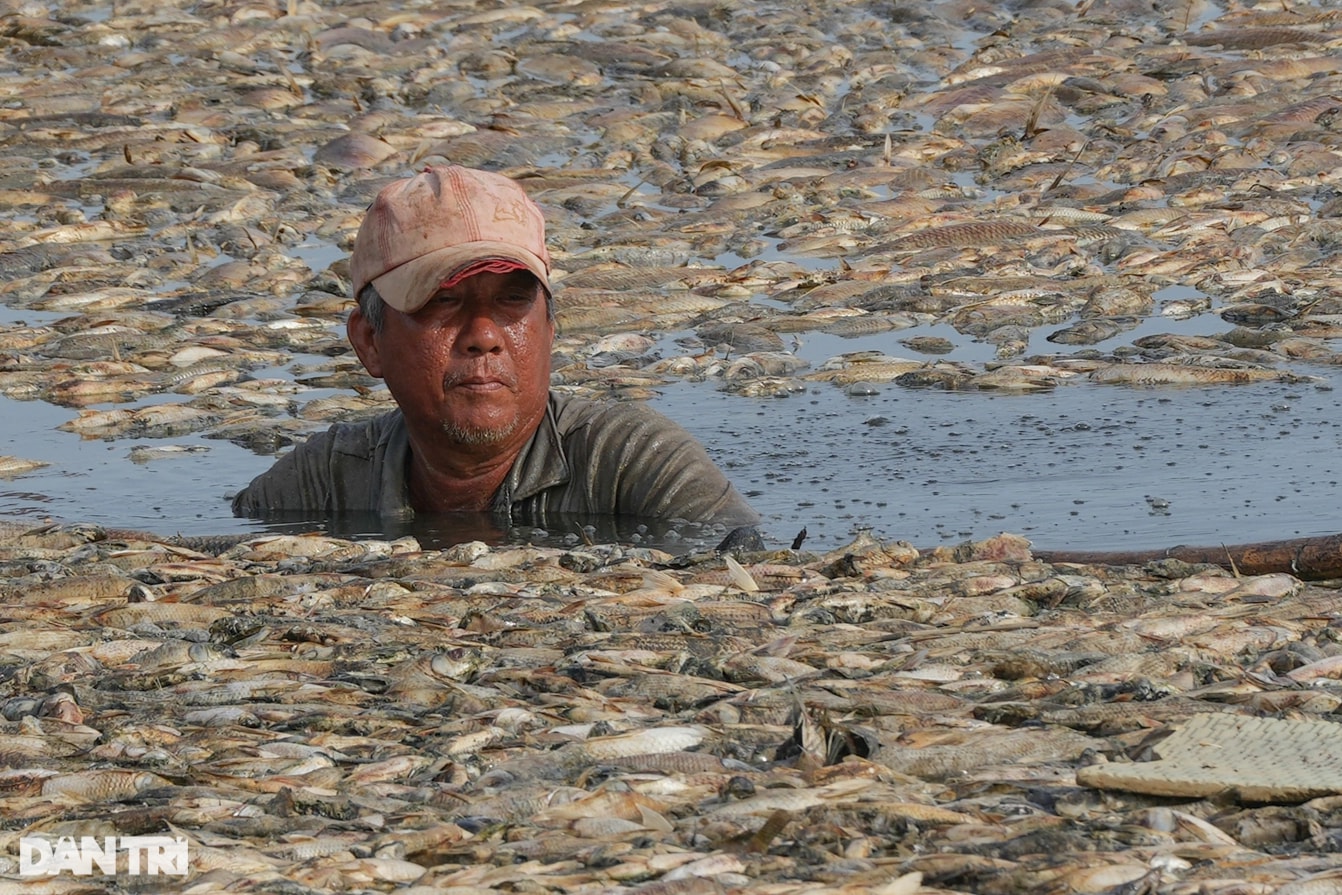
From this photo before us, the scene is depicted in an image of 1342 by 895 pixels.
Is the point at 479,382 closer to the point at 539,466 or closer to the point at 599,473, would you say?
the point at 539,466

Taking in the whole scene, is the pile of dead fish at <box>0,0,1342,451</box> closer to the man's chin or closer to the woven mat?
the man's chin

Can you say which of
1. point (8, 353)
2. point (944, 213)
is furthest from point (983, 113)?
point (8, 353)

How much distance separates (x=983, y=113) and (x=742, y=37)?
327cm

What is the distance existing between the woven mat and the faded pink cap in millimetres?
2764

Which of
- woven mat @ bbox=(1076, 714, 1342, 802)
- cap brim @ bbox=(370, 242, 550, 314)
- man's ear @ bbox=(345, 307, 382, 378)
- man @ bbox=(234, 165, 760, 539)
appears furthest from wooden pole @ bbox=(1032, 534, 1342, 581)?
man's ear @ bbox=(345, 307, 382, 378)

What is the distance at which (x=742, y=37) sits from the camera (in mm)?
16203

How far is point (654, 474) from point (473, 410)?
1.90 ft

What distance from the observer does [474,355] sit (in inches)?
223

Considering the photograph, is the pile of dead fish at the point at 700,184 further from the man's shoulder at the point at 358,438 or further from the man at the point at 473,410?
the man at the point at 473,410

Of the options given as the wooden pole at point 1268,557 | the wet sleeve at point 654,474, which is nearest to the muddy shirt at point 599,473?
the wet sleeve at point 654,474

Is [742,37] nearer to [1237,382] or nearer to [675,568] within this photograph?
[1237,382]

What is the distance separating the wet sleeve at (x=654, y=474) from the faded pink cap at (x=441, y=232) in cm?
55

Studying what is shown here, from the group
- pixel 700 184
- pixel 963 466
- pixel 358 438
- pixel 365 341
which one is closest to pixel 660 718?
pixel 365 341

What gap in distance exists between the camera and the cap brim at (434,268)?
5.50 metres
